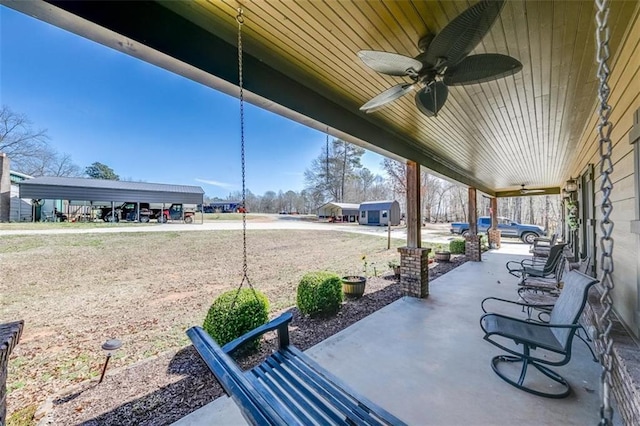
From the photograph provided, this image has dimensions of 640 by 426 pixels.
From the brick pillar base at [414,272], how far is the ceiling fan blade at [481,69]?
3.37 metres

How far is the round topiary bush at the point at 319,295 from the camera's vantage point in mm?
3877

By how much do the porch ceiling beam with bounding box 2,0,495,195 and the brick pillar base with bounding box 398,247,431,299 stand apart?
285 cm

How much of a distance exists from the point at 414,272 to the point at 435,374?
2.35 metres

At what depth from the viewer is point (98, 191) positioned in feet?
46.2

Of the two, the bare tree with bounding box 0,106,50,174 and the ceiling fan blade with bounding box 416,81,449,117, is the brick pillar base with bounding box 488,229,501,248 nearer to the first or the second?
the ceiling fan blade with bounding box 416,81,449,117

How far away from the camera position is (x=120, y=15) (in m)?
1.48

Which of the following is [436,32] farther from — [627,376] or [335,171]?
[335,171]

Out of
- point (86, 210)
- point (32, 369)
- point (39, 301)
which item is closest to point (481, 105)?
point (32, 369)

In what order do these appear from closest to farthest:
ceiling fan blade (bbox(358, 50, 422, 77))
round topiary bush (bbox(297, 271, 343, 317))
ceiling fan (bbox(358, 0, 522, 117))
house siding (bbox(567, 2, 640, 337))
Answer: ceiling fan (bbox(358, 0, 522, 117)), ceiling fan blade (bbox(358, 50, 422, 77)), house siding (bbox(567, 2, 640, 337)), round topiary bush (bbox(297, 271, 343, 317))

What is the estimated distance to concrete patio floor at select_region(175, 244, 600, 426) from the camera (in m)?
2.08

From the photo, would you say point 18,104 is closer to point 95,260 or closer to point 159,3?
point 159,3

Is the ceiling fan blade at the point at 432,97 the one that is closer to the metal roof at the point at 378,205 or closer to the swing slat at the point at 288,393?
the swing slat at the point at 288,393

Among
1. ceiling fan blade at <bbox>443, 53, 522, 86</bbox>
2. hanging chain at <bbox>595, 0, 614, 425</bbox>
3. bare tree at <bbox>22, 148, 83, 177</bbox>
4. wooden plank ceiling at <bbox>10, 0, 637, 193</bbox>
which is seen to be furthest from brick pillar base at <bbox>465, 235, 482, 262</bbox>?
bare tree at <bbox>22, 148, 83, 177</bbox>

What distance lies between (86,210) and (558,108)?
2177cm
